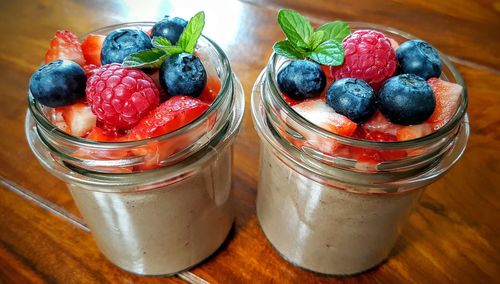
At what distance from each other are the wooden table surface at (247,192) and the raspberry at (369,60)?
0.34m

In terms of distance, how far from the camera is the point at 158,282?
0.88m

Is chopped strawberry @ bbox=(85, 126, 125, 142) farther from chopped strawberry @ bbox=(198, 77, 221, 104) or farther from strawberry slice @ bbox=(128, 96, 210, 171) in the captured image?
chopped strawberry @ bbox=(198, 77, 221, 104)

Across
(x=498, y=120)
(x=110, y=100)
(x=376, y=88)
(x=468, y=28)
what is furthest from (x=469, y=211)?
(x=110, y=100)

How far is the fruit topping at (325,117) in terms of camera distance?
2.25 ft

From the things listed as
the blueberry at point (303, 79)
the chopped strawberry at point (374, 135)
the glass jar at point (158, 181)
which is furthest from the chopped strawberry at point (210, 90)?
the chopped strawberry at point (374, 135)

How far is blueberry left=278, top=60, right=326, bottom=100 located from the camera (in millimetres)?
709

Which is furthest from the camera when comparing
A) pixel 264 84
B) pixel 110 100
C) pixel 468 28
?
pixel 468 28

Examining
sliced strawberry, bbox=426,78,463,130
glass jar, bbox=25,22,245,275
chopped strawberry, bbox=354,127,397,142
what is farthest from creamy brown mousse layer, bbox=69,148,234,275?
sliced strawberry, bbox=426,78,463,130

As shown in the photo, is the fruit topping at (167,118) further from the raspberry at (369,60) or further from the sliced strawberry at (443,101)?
the sliced strawberry at (443,101)

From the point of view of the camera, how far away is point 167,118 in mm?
679

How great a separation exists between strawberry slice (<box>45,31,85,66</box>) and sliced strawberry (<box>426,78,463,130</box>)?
0.53m

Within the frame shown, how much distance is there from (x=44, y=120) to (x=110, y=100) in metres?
0.11

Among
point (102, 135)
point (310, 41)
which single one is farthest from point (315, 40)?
point (102, 135)

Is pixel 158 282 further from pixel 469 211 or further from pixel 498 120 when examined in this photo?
pixel 498 120
